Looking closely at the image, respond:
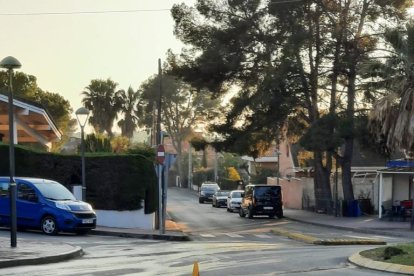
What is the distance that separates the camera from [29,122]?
35000 mm

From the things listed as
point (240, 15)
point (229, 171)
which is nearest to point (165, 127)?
point (229, 171)

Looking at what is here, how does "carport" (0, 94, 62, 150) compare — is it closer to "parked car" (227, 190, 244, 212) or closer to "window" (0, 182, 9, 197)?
"window" (0, 182, 9, 197)

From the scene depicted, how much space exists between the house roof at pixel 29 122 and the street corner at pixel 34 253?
1198 centimetres

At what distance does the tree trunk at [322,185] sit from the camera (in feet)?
151

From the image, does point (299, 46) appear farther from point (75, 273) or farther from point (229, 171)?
point (229, 171)

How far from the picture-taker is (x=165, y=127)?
9338 cm

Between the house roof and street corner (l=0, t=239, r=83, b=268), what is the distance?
12.0 m

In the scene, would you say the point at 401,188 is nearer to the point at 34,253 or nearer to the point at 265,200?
the point at 265,200

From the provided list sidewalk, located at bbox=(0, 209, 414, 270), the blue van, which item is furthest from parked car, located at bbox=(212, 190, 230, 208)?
the blue van

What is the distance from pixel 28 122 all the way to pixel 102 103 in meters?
38.9

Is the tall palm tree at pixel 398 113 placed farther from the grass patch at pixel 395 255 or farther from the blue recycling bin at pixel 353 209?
the blue recycling bin at pixel 353 209

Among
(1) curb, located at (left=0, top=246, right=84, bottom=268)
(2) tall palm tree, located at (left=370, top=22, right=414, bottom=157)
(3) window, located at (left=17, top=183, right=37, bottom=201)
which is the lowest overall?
(1) curb, located at (left=0, top=246, right=84, bottom=268)

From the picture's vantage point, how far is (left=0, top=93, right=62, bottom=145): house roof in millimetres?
29997

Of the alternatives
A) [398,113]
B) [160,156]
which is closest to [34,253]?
[160,156]
